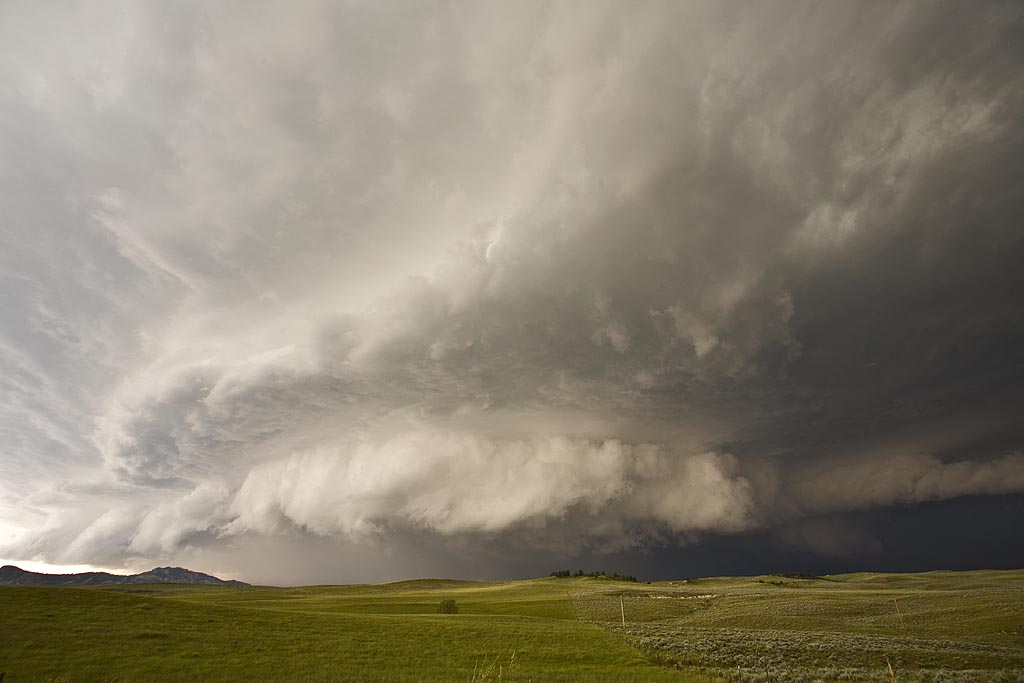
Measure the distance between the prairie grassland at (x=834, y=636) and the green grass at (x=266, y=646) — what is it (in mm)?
6081

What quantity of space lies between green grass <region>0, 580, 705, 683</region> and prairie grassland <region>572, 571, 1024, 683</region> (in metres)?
6.08

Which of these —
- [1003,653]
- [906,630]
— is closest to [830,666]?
[1003,653]

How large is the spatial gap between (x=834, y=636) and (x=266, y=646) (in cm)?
5643

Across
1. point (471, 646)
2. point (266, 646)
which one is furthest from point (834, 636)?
point (266, 646)

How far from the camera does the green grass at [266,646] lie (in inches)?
1417

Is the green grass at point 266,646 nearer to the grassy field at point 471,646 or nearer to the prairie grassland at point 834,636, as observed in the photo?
the grassy field at point 471,646

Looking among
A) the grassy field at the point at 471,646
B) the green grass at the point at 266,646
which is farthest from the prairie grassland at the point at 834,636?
the green grass at the point at 266,646

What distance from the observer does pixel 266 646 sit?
4312 cm

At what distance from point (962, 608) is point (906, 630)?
1833 cm

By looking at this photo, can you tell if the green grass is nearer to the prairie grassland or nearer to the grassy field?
the grassy field

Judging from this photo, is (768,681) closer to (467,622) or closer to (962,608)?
(467,622)

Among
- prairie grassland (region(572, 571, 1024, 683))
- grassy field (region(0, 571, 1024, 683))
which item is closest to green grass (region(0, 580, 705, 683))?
grassy field (region(0, 571, 1024, 683))

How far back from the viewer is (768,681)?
35594mm

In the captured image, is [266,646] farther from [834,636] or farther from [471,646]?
[834,636]
